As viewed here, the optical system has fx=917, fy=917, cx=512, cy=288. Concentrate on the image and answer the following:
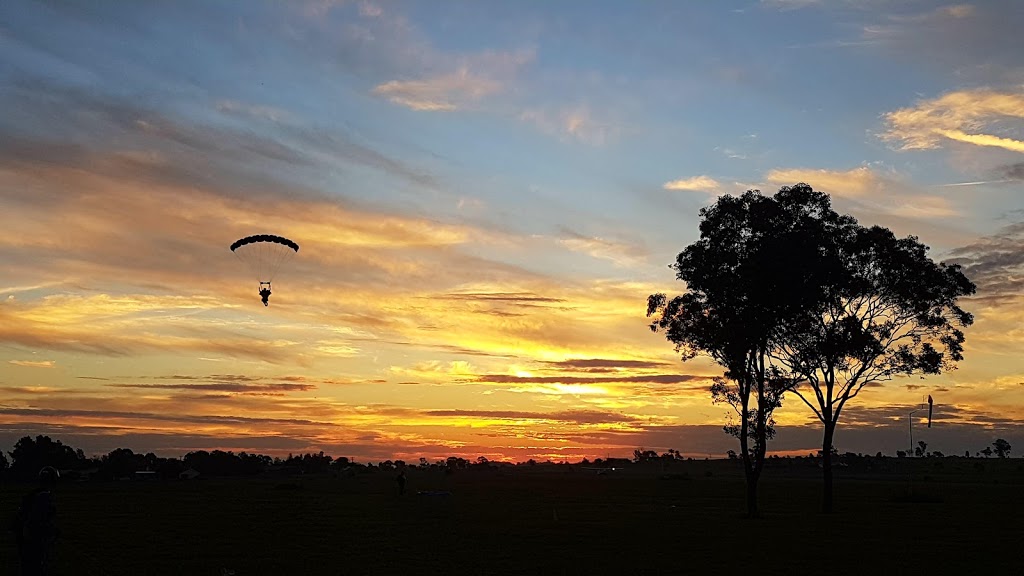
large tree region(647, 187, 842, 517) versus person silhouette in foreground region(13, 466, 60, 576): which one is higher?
large tree region(647, 187, 842, 517)

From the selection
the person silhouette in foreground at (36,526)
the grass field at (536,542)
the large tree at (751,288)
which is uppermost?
the large tree at (751,288)

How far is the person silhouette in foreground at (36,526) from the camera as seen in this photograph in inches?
798

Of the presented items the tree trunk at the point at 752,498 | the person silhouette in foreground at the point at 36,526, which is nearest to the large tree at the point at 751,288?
the tree trunk at the point at 752,498

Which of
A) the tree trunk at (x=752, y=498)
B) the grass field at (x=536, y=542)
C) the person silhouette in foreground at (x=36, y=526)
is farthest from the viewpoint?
the tree trunk at (x=752, y=498)

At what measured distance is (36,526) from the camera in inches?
800

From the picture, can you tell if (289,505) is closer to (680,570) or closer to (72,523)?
(72,523)

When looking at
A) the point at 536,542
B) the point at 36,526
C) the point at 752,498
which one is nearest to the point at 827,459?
the point at 752,498

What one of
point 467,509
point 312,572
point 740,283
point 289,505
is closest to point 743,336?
point 740,283

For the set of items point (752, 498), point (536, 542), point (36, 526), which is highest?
point (36, 526)

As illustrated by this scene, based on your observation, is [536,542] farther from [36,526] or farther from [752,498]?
[36,526]

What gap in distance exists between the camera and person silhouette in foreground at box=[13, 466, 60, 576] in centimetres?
2027

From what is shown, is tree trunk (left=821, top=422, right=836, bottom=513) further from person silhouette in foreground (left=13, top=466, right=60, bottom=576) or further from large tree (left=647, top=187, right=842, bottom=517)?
person silhouette in foreground (left=13, top=466, right=60, bottom=576)

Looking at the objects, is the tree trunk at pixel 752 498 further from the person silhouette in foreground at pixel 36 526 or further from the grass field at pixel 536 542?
the person silhouette in foreground at pixel 36 526

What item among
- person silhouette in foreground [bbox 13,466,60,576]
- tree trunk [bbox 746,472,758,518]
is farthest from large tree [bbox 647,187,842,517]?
person silhouette in foreground [bbox 13,466,60,576]
